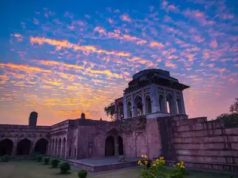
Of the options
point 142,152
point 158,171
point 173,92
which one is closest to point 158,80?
→ point 173,92

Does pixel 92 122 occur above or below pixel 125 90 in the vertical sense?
below

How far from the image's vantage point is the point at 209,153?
40.6 ft

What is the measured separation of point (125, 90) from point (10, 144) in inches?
994

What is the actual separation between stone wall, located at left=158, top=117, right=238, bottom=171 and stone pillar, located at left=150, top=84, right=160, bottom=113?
446 cm

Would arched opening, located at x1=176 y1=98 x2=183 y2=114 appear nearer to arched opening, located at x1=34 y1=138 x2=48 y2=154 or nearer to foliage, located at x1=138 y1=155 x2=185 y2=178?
foliage, located at x1=138 y1=155 x2=185 y2=178

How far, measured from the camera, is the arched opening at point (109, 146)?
23.0 m

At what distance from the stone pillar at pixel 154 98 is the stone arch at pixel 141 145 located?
3.88m

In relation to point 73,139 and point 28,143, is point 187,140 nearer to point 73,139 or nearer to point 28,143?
point 73,139

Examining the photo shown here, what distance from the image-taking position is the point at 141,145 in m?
19.2

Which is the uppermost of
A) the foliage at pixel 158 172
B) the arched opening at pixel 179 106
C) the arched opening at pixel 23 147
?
the arched opening at pixel 179 106

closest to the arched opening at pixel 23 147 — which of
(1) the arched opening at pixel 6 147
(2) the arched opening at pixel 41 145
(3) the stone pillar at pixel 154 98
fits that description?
(1) the arched opening at pixel 6 147

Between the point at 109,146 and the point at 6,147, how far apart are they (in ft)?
71.8

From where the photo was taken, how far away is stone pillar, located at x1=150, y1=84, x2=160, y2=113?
20.8 m

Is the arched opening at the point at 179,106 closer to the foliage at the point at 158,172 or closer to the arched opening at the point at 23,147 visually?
the foliage at the point at 158,172
